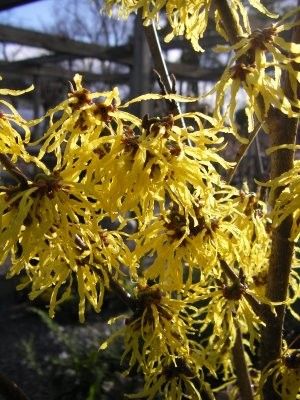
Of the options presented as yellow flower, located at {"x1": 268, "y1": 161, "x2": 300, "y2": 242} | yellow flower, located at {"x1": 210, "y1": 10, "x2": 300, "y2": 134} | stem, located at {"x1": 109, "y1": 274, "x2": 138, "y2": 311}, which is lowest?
stem, located at {"x1": 109, "y1": 274, "x2": 138, "y2": 311}

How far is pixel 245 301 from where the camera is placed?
34.8 inches

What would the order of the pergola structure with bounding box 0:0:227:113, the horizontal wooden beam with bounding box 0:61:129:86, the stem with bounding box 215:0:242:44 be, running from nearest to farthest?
the stem with bounding box 215:0:242:44 → the pergola structure with bounding box 0:0:227:113 → the horizontal wooden beam with bounding box 0:61:129:86

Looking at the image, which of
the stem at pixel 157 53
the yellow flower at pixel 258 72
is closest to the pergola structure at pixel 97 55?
the stem at pixel 157 53

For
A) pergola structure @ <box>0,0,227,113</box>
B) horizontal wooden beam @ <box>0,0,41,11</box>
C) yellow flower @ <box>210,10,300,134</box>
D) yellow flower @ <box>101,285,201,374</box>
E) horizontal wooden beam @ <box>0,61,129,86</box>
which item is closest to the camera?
yellow flower @ <box>210,10,300,134</box>

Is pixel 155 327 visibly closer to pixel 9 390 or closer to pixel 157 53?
pixel 9 390

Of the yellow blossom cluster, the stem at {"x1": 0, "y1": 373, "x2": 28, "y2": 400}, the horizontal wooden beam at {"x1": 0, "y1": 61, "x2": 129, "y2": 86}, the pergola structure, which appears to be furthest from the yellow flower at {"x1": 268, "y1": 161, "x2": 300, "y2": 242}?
the horizontal wooden beam at {"x1": 0, "y1": 61, "x2": 129, "y2": 86}

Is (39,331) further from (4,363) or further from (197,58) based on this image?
(197,58)

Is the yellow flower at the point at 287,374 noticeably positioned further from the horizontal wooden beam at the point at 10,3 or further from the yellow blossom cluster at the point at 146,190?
the horizontal wooden beam at the point at 10,3

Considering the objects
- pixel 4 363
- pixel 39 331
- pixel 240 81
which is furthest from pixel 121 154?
pixel 39 331

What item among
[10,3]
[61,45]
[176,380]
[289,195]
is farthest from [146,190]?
→ [61,45]

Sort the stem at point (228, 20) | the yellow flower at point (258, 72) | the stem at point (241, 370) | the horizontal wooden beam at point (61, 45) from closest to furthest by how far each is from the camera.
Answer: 1. the yellow flower at point (258, 72)
2. the stem at point (228, 20)
3. the stem at point (241, 370)
4. the horizontal wooden beam at point (61, 45)

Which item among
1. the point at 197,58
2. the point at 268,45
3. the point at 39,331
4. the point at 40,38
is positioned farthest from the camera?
the point at 197,58

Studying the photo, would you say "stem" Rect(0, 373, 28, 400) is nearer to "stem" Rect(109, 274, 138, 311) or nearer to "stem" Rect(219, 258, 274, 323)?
"stem" Rect(109, 274, 138, 311)

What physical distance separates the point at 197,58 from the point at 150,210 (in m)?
5.47
